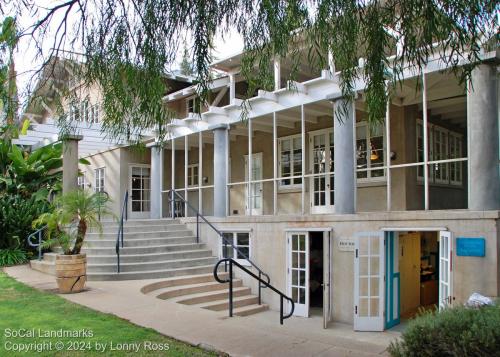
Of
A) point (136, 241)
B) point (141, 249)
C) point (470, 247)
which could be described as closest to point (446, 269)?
point (470, 247)

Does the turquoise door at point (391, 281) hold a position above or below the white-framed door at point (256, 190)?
below

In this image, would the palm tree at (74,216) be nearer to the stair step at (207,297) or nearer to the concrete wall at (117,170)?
the stair step at (207,297)

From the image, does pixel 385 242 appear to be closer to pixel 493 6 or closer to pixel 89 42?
pixel 493 6

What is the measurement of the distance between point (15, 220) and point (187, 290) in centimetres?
Answer: 654

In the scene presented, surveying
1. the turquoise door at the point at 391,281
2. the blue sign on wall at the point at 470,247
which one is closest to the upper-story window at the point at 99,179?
the turquoise door at the point at 391,281

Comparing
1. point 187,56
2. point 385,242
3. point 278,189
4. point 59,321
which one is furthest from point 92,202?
point 278,189

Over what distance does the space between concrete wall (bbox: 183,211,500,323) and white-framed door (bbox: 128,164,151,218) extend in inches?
177

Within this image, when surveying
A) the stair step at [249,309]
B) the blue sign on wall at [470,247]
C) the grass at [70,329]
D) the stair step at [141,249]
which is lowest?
the stair step at [249,309]

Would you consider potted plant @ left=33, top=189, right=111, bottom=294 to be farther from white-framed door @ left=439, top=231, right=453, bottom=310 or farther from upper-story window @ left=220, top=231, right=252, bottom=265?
white-framed door @ left=439, top=231, right=453, bottom=310

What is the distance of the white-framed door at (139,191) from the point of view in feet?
60.1

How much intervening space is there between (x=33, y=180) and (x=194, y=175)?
6044 millimetres

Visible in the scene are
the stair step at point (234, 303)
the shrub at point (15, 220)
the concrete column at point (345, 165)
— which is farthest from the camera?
the shrub at point (15, 220)

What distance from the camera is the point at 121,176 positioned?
17.9 m

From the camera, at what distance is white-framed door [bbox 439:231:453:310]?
845cm
